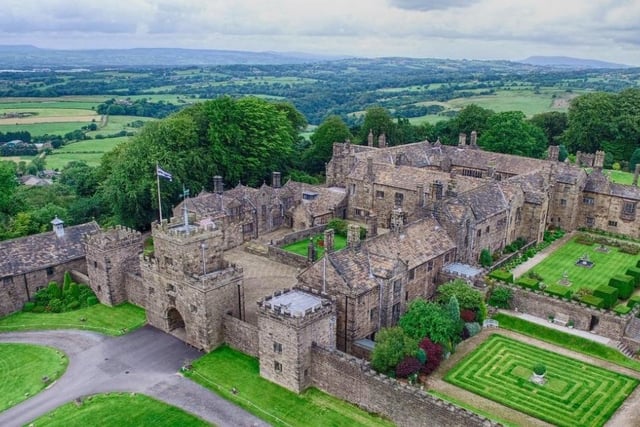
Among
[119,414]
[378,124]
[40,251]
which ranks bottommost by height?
[119,414]

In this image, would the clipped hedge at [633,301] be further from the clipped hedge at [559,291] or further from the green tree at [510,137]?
the green tree at [510,137]

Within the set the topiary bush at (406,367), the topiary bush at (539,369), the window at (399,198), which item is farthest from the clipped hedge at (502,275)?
the window at (399,198)

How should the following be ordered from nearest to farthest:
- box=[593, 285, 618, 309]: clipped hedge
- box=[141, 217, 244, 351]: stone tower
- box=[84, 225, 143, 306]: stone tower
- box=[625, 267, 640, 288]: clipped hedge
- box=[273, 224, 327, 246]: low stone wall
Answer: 1. box=[141, 217, 244, 351]: stone tower
2. box=[593, 285, 618, 309]: clipped hedge
3. box=[84, 225, 143, 306]: stone tower
4. box=[625, 267, 640, 288]: clipped hedge
5. box=[273, 224, 327, 246]: low stone wall

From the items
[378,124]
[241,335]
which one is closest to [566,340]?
[241,335]

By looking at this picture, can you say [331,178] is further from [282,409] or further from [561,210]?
[282,409]

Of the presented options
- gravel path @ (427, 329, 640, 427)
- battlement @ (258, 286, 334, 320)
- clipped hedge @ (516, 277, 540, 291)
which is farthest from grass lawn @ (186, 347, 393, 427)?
clipped hedge @ (516, 277, 540, 291)

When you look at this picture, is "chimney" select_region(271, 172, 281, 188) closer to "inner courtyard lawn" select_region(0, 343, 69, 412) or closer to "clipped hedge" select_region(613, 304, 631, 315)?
"inner courtyard lawn" select_region(0, 343, 69, 412)

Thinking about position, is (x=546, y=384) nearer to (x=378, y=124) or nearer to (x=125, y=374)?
(x=125, y=374)
